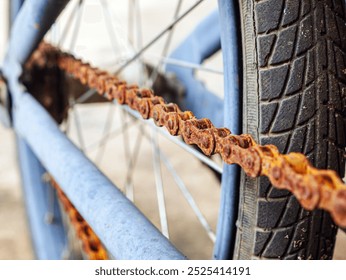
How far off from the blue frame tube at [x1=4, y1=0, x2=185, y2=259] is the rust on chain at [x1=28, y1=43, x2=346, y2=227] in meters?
0.12

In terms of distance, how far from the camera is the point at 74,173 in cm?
83

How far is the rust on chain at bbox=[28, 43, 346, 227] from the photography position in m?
0.40

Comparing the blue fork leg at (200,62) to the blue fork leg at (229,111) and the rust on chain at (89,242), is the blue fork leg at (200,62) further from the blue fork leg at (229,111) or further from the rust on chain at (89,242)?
the blue fork leg at (229,111)

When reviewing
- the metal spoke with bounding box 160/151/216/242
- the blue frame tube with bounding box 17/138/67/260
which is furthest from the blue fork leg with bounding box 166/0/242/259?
the blue frame tube with bounding box 17/138/67/260

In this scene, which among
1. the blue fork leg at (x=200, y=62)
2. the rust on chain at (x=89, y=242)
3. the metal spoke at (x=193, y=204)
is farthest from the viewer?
the blue fork leg at (x=200, y=62)

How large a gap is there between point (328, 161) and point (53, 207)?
1.11 metres

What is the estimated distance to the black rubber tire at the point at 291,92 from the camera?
583 millimetres

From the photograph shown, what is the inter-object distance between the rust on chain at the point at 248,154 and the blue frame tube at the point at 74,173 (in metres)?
0.12

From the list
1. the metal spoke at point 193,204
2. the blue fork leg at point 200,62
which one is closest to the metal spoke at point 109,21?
the blue fork leg at point 200,62

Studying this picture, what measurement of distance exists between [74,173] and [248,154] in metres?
0.39

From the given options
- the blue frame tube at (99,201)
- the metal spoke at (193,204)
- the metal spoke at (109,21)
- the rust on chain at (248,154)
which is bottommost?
the metal spoke at (193,204)

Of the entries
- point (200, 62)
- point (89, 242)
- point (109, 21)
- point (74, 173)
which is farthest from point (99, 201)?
point (109, 21)

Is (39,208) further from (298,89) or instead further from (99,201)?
(298,89)
